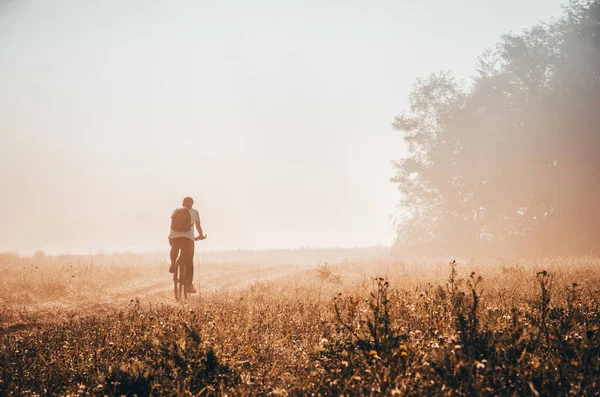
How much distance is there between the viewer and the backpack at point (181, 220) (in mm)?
10875

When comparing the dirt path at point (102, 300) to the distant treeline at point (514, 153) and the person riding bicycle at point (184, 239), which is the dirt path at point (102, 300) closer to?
the person riding bicycle at point (184, 239)

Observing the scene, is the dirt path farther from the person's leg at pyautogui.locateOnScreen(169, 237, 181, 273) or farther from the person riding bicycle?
the person's leg at pyautogui.locateOnScreen(169, 237, 181, 273)

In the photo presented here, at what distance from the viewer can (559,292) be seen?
718 centimetres

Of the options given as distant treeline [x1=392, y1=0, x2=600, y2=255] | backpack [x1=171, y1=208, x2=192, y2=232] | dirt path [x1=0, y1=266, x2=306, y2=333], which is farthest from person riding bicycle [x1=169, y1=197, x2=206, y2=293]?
distant treeline [x1=392, y1=0, x2=600, y2=255]

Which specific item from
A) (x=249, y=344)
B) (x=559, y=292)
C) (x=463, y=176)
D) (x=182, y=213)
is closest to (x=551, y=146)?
(x=463, y=176)

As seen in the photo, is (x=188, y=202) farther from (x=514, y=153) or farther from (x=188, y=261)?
(x=514, y=153)

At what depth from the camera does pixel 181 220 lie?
35.7ft

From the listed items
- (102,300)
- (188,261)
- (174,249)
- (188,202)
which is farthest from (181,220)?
(102,300)

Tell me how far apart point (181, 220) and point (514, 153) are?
2326 cm

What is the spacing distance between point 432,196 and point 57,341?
28.1 meters

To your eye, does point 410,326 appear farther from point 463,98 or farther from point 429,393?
point 463,98

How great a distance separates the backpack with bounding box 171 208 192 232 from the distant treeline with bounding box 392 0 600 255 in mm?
21909

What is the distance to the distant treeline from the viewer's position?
23812mm

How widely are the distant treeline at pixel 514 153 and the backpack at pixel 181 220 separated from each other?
2191 cm
